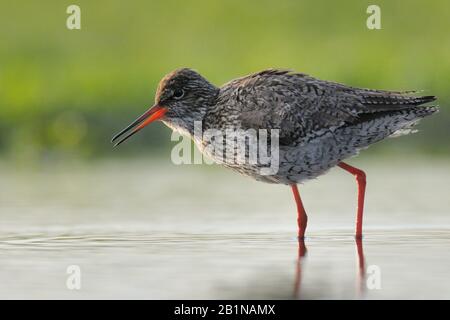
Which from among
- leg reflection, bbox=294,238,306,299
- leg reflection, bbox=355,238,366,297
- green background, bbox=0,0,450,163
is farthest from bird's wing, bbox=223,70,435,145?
green background, bbox=0,0,450,163

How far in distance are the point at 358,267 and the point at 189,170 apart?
8.90m

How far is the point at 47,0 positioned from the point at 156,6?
2.56 metres

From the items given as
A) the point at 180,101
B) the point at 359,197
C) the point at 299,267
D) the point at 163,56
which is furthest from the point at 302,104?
the point at 163,56

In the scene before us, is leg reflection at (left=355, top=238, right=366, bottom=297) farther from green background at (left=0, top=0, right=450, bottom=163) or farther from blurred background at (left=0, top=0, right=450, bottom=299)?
green background at (left=0, top=0, right=450, bottom=163)

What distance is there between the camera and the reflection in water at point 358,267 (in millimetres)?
8414

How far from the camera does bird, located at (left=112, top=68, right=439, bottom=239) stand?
11.4 metres

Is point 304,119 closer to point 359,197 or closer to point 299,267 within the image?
point 359,197

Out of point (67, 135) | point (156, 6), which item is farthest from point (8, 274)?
point (156, 6)

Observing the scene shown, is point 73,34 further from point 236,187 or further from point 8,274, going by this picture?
point 8,274

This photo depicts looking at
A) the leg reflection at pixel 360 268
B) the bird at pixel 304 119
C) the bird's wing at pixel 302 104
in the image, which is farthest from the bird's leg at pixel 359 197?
the bird's wing at pixel 302 104

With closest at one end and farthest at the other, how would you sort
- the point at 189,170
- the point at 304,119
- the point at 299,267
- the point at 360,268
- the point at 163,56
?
the point at 360,268, the point at 299,267, the point at 304,119, the point at 189,170, the point at 163,56

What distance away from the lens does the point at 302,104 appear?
11.6m

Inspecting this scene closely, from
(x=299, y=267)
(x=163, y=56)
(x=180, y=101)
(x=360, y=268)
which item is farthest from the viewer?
(x=163, y=56)

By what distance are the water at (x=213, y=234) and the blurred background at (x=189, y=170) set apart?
0.03 metres
